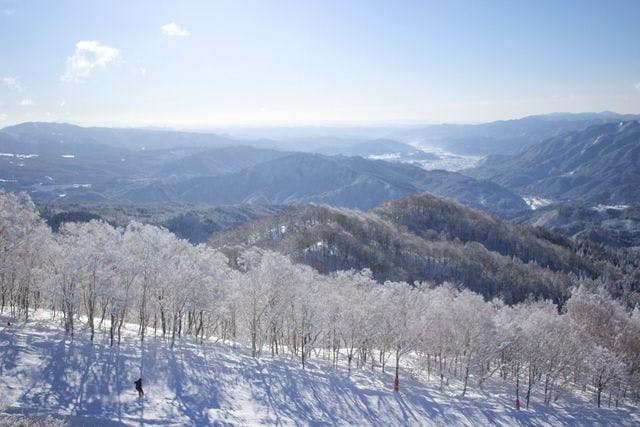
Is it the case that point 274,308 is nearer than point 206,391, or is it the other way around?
point 206,391

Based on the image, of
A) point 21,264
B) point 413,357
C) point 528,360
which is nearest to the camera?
point 21,264

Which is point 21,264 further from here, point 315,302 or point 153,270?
point 315,302

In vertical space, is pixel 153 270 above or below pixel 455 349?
above

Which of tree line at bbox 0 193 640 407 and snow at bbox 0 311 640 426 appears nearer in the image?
snow at bbox 0 311 640 426

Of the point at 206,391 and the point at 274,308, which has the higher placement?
the point at 274,308

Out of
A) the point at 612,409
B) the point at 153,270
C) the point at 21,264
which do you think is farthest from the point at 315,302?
the point at 612,409

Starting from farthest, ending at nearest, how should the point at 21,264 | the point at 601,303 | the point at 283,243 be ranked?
the point at 283,243
the point at 601,303
the point at 21,264

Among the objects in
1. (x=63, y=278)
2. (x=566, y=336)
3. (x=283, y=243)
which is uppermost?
(x=63, y=278)

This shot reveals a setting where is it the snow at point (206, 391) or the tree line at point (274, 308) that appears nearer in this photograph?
the snow at point (206, 391)
